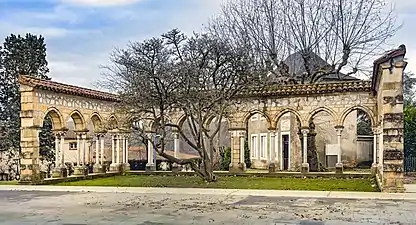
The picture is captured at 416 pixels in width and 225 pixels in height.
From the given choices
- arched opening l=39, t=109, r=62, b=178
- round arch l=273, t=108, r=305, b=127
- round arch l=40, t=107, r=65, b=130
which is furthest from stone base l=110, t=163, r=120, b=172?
round arch l=273, t=108, r=305, b=127

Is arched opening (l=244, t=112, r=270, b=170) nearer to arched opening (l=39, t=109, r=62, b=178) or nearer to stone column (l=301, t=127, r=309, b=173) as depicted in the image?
stone column (l=301, t=127, r=309, b=173)

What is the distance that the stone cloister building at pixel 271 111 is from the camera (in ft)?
46.8

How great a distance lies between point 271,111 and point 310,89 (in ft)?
6.07

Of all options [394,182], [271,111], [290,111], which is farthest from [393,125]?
[271,111]

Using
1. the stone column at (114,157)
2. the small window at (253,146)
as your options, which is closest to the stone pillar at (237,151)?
the stone column at (114,157)

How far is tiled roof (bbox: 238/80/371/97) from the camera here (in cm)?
1970

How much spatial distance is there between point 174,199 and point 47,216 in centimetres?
369

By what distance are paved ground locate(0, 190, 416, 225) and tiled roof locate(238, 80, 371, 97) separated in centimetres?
819

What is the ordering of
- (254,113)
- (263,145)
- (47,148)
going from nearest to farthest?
(254,113) < (47,148) < (263,145)

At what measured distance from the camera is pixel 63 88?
770 inches

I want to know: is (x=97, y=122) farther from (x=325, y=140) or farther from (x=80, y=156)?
(x=325, y=140)

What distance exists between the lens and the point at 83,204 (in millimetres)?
11688

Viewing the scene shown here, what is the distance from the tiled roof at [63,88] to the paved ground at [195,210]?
5218 mm

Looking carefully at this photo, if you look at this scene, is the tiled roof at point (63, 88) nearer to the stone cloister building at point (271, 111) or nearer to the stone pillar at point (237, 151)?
the stone cloister building at point (271, 111)
